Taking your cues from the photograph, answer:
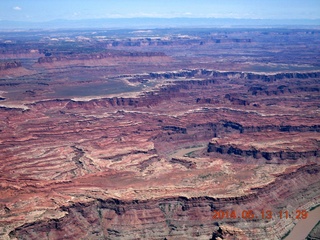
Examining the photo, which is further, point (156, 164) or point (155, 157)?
point (155, 157)

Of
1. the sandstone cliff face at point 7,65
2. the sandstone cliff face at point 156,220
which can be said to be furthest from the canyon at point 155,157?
the sandstone cliff face at point 7,65

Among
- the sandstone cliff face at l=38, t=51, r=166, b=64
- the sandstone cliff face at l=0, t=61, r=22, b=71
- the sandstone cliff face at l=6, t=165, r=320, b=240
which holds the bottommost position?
the sandstone cliff face at l=6, t=165, r=320, b=240

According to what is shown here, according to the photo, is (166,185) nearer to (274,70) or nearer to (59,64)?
(274,70)

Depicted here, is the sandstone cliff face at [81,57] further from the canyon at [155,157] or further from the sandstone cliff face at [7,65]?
the canyon at [155,157]
